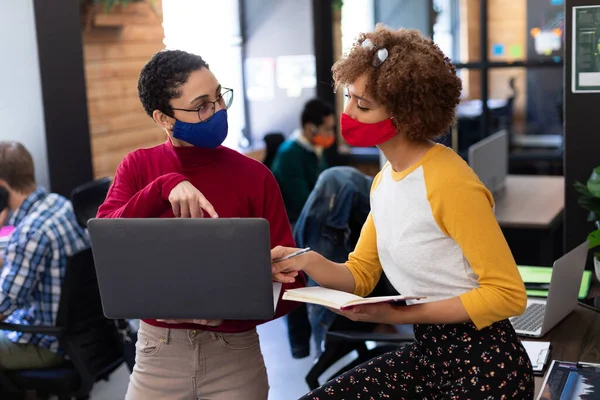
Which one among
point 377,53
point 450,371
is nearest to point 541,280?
point 450,371

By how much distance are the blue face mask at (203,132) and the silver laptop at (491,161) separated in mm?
2261

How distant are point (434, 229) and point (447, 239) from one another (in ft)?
0.10

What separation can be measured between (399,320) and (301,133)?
3.45m

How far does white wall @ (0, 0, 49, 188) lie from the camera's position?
3637 millimetres

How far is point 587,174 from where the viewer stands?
258cm

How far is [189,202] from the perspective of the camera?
1.72 metres

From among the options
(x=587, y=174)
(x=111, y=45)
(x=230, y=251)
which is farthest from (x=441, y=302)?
(x=111, y=45)

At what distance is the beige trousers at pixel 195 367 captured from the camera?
6.11 ft

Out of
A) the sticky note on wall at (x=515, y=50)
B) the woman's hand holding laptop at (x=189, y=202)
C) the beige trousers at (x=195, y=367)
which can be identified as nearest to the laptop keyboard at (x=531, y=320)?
the beige trousers at (x=195, y=367)

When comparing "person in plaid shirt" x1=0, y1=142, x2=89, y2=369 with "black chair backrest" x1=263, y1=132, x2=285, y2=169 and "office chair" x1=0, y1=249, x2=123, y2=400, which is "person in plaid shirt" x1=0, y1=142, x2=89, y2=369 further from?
"black chair backrest" x1=263, y1=132, x2=285, y2=169

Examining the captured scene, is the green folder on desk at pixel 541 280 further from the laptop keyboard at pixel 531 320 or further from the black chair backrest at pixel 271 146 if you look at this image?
the black chair backrest at pixel 271 146

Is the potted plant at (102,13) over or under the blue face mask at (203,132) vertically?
over

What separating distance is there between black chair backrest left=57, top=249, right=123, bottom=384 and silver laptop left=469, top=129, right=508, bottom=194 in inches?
76.5

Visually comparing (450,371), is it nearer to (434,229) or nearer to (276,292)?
(434,229)
